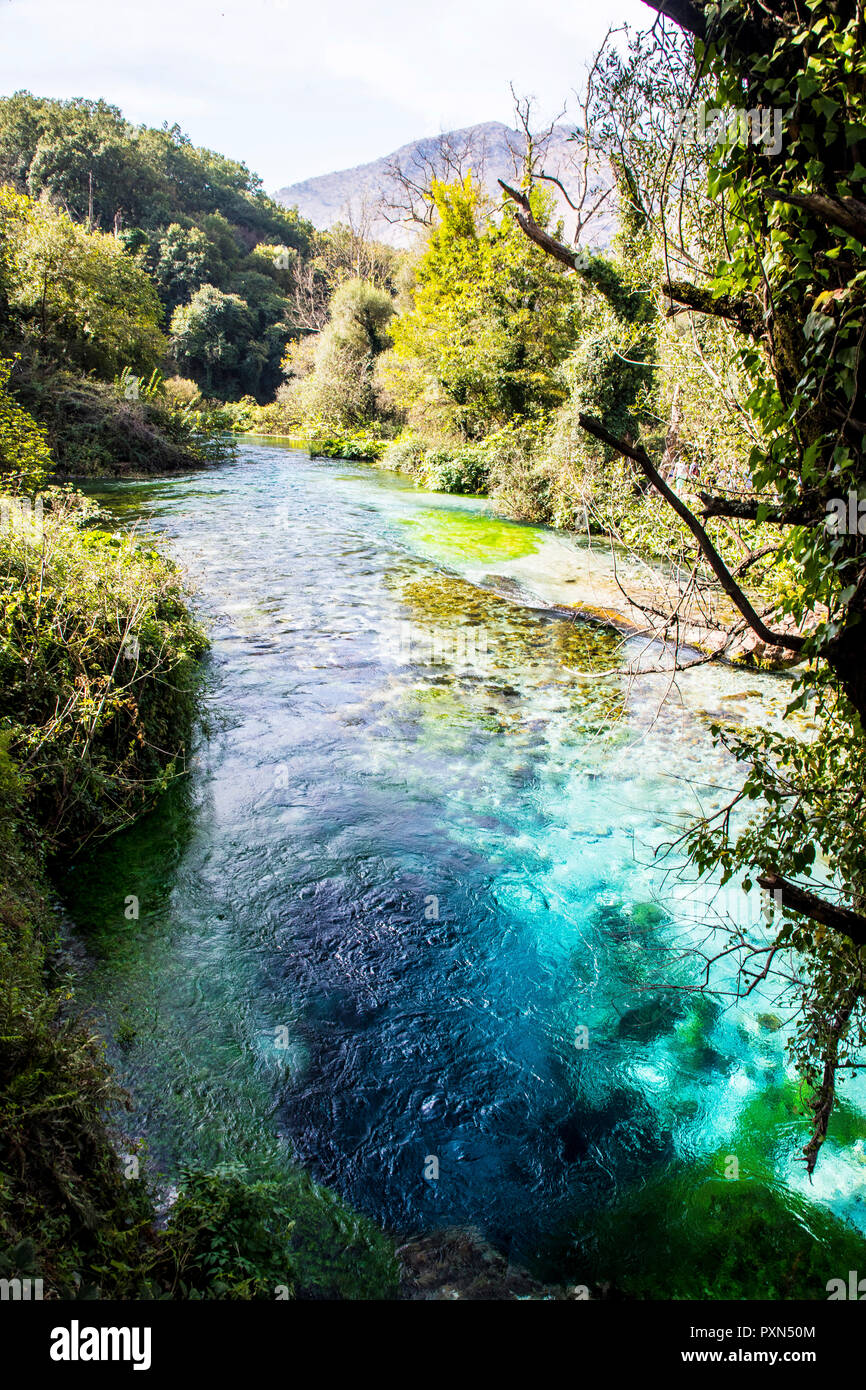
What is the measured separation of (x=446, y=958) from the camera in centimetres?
546

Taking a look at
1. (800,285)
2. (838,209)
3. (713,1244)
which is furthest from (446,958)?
(838,209)

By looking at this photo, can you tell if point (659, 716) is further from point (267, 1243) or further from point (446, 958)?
point (267, 1243)

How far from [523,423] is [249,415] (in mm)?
32682

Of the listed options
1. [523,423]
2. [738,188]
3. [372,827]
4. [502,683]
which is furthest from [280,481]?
[738,188]

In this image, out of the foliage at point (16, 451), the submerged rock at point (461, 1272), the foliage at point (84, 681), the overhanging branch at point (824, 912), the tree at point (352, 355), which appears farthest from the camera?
the tree at point (352, 355)

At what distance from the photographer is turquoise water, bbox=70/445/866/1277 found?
3961mm

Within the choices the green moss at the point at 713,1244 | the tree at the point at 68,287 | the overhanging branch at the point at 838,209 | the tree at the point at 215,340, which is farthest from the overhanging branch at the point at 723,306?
the tree at the point at 215,340

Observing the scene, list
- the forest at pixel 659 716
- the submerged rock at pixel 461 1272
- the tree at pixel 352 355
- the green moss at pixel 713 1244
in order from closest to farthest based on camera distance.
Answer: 1. the forest at pixel 659 716
2. the submerged rock at pixel 461 1272
3. the green moss at pixel 713 1244
4. the tree at pixel 352 355

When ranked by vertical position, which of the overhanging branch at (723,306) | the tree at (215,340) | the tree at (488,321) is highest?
the tree at (215,340)

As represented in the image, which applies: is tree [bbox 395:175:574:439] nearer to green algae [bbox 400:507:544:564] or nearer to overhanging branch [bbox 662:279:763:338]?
green algae [bbox 400:507:544:564]

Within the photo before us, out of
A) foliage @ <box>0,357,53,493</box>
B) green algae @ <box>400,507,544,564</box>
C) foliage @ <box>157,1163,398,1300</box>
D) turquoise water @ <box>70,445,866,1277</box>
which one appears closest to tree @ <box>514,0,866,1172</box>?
turquoise water @ <box>70,445,866,1277</box>

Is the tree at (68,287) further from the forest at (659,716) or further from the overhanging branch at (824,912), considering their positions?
the overhanging branch at (824,912)

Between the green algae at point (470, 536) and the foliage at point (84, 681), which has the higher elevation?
the green algae at point (470, 536)

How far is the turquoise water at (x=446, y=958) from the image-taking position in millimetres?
3961
